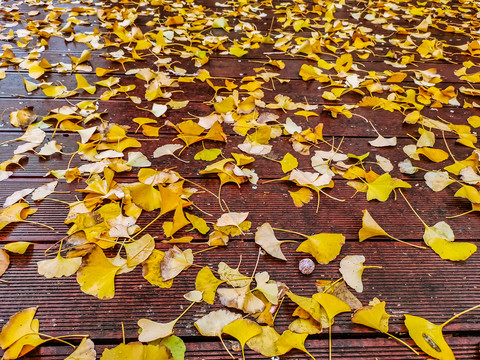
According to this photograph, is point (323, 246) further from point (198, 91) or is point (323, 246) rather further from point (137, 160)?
point (198, 91)

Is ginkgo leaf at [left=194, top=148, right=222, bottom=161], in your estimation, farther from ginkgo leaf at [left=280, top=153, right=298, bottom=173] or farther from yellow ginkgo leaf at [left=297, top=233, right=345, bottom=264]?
yellow ginkgo leaf at [left=297, top=233, right=345, bottom=264]

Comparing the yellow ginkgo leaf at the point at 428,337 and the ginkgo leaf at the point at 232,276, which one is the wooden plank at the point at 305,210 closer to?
the ginkgo leaf at the point at 232,276

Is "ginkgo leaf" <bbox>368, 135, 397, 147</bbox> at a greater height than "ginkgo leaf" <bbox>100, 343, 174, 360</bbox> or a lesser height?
greater

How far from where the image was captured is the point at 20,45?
1515 mm

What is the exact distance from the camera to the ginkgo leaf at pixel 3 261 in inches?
26.6

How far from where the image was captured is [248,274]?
688 mm

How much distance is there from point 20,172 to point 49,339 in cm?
51

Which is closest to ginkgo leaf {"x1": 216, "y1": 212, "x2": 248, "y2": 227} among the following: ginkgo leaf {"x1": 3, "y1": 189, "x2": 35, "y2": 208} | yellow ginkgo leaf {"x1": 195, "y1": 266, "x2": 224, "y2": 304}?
yellow ginkgo leaf {"x1": 195, "y1": 266, "x2": 224, "y2": 304}

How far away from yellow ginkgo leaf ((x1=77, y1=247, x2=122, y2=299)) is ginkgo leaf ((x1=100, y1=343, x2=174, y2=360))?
0.12 meters

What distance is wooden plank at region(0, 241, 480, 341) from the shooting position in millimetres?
607

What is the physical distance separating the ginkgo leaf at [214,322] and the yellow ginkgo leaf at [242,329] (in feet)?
0.04

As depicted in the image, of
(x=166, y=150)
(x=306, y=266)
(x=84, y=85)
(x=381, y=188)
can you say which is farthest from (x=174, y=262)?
(x=84, y=85)

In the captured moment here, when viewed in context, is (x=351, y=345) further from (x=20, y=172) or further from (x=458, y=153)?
(x=20, y=172)

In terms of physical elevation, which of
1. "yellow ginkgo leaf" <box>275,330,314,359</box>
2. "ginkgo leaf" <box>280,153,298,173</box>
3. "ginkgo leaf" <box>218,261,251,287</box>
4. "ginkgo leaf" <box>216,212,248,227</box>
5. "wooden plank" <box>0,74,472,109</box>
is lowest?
"yellow ginkgo leaf" <box>275,330,314,359</box>
